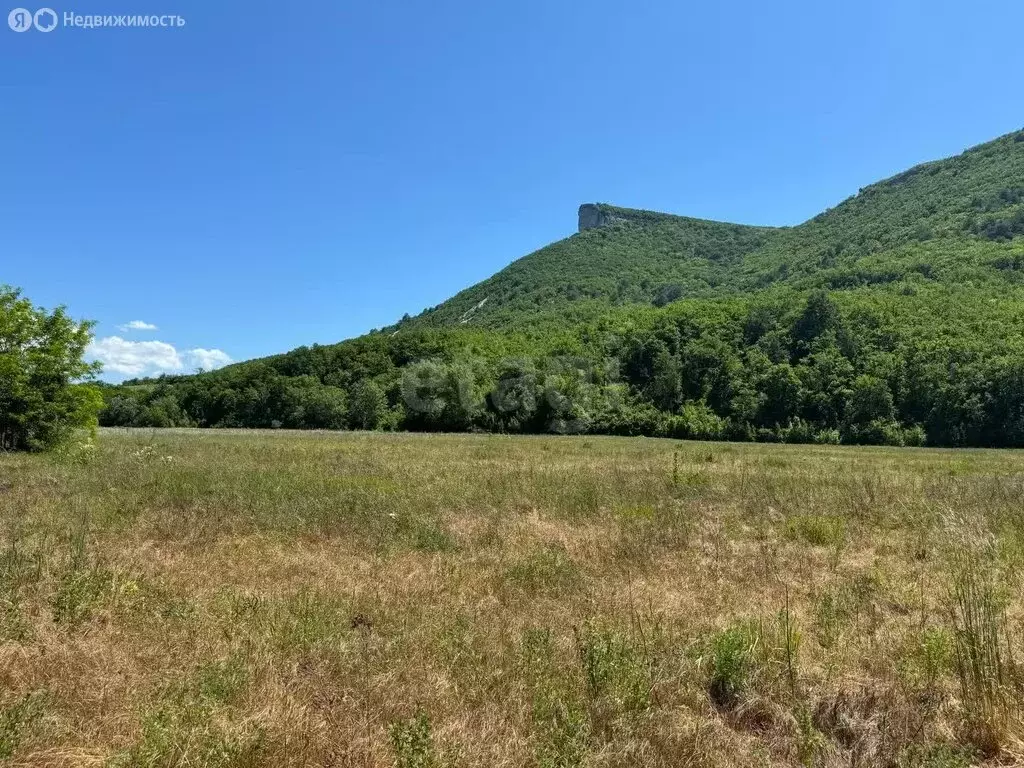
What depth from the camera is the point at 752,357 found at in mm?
85688

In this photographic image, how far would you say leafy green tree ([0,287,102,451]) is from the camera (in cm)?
1781

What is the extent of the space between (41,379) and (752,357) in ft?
273

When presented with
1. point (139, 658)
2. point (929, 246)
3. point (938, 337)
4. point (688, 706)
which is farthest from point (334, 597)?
point (929, 246)

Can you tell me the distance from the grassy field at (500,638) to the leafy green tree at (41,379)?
9.83 m

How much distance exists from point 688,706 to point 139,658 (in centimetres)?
405

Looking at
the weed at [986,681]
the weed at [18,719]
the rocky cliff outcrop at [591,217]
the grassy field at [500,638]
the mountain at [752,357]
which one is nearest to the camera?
the weed at [18,719]

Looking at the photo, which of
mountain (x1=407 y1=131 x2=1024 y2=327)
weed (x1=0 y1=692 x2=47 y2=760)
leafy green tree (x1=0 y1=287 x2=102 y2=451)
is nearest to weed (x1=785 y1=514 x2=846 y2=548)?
weed (x1=0 y1=692 x2=47 y2=760)

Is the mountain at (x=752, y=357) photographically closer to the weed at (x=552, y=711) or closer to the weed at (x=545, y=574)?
the weed at (x=545, y=574)

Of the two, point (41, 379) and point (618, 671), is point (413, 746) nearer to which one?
point (618, 671)

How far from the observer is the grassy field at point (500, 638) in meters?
3.57

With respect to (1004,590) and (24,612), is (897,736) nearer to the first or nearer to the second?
(1004,590)

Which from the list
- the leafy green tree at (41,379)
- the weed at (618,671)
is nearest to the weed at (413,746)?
the weed at (618,671)

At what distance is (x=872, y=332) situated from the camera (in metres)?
81.8

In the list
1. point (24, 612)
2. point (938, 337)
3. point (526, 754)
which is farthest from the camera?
point (938, 337)
